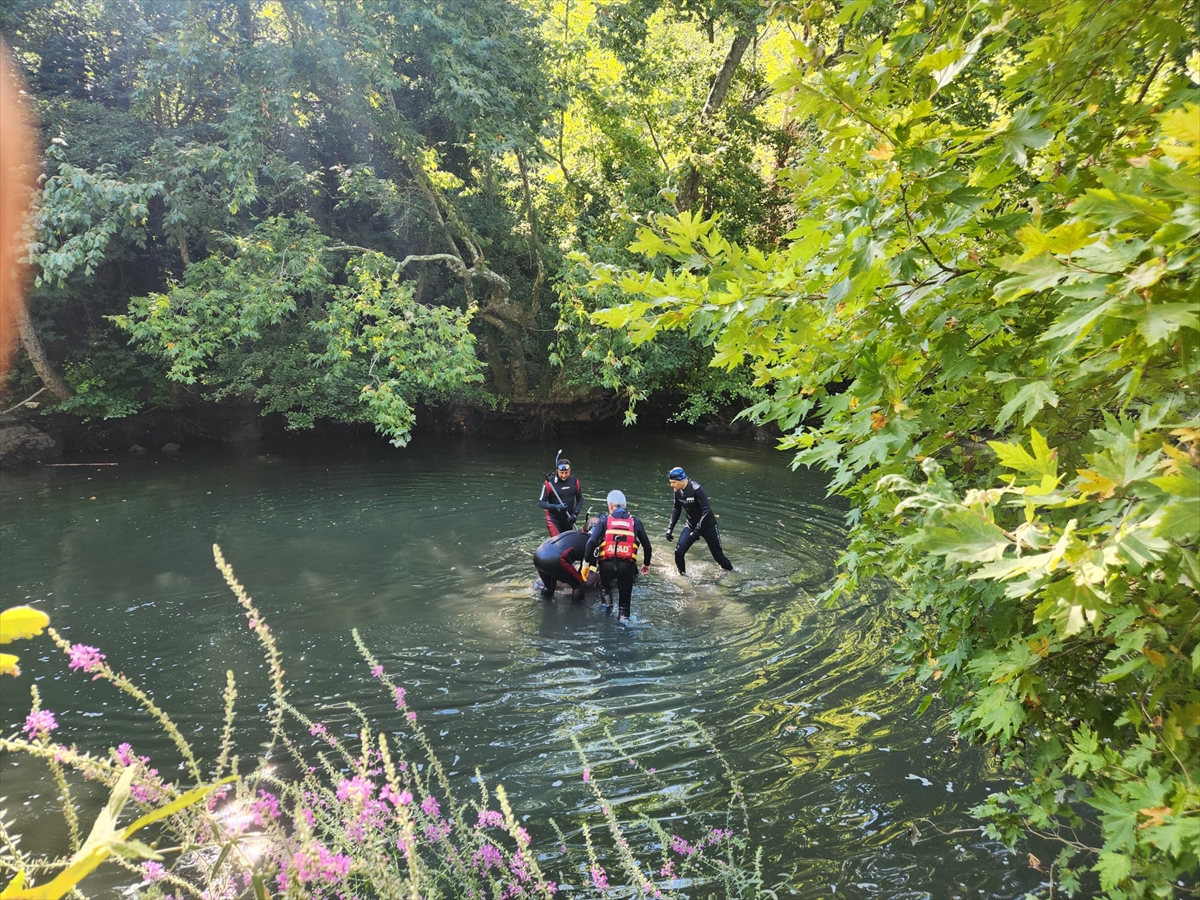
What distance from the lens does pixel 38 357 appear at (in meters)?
15.9

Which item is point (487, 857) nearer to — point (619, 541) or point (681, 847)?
point (681, 847)

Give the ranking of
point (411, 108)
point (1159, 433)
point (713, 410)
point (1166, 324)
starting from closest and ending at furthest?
point (1166, 324) → point (1159, 433) → point (411, 108) → point (713, 410)

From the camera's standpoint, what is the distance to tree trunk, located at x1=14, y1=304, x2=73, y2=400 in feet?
51.1

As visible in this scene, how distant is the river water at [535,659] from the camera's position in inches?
175

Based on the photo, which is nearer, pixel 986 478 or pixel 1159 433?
pixel 1159 433

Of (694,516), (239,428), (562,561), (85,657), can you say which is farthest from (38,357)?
(85,657)

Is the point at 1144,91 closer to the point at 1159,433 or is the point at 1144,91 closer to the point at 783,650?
the point at 1159,433

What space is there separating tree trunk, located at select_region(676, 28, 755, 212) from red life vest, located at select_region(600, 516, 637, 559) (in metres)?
9.71

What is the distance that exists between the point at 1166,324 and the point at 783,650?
Result: 6.08 meters

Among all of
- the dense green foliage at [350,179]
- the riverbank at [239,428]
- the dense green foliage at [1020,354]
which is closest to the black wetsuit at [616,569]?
the dense green foliage at [1020,354]

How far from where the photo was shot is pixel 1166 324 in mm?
1292

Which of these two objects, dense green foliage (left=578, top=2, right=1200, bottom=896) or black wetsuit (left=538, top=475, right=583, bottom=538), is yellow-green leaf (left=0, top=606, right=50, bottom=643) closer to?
dense green foliage (left=578, top=2, right=1200, bottom=896)

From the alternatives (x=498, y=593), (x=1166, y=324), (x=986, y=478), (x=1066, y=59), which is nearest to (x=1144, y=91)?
(x=1066, y=59)

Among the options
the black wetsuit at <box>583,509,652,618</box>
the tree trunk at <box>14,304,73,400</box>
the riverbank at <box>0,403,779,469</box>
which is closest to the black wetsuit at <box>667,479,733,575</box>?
the black wetsuit at <box>583,509,652,618</box>
